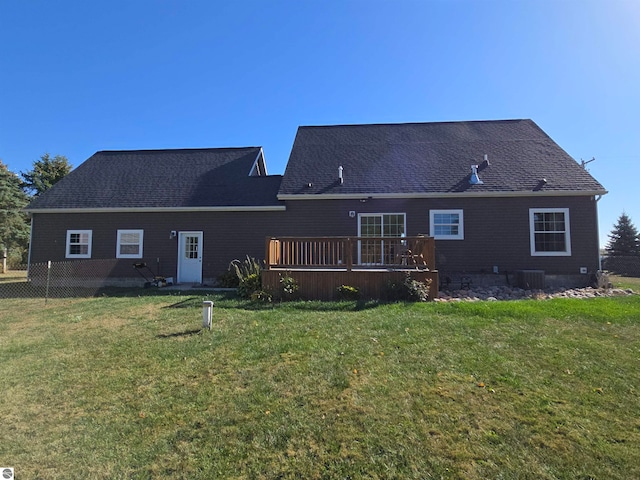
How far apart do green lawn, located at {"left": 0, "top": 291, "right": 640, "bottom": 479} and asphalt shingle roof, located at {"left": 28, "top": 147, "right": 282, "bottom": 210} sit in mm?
7879

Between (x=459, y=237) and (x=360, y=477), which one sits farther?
(x=459, y=237)

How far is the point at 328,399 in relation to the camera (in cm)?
342

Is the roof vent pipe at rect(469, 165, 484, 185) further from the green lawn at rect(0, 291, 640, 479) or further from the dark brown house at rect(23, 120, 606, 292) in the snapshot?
the green lawn at rect(0, 291, 640, 479)

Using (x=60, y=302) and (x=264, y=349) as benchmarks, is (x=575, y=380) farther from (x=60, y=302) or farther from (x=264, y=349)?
(x=60, y=302)

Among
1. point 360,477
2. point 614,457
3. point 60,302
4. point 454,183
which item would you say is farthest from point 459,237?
point 60,302

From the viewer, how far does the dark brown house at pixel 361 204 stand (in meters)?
11.6

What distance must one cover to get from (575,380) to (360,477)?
2.90m

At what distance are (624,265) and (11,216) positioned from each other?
38150 millimetres

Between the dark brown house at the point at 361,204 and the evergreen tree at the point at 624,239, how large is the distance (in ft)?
63.3

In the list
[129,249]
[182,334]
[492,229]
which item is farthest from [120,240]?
[492,229]

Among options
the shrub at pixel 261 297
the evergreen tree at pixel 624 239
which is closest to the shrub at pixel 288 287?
the shrub at pixel 261 297

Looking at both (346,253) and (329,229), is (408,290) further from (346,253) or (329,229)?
(329,229)

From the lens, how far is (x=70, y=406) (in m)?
3.41

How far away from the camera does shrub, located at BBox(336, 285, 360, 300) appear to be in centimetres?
823
